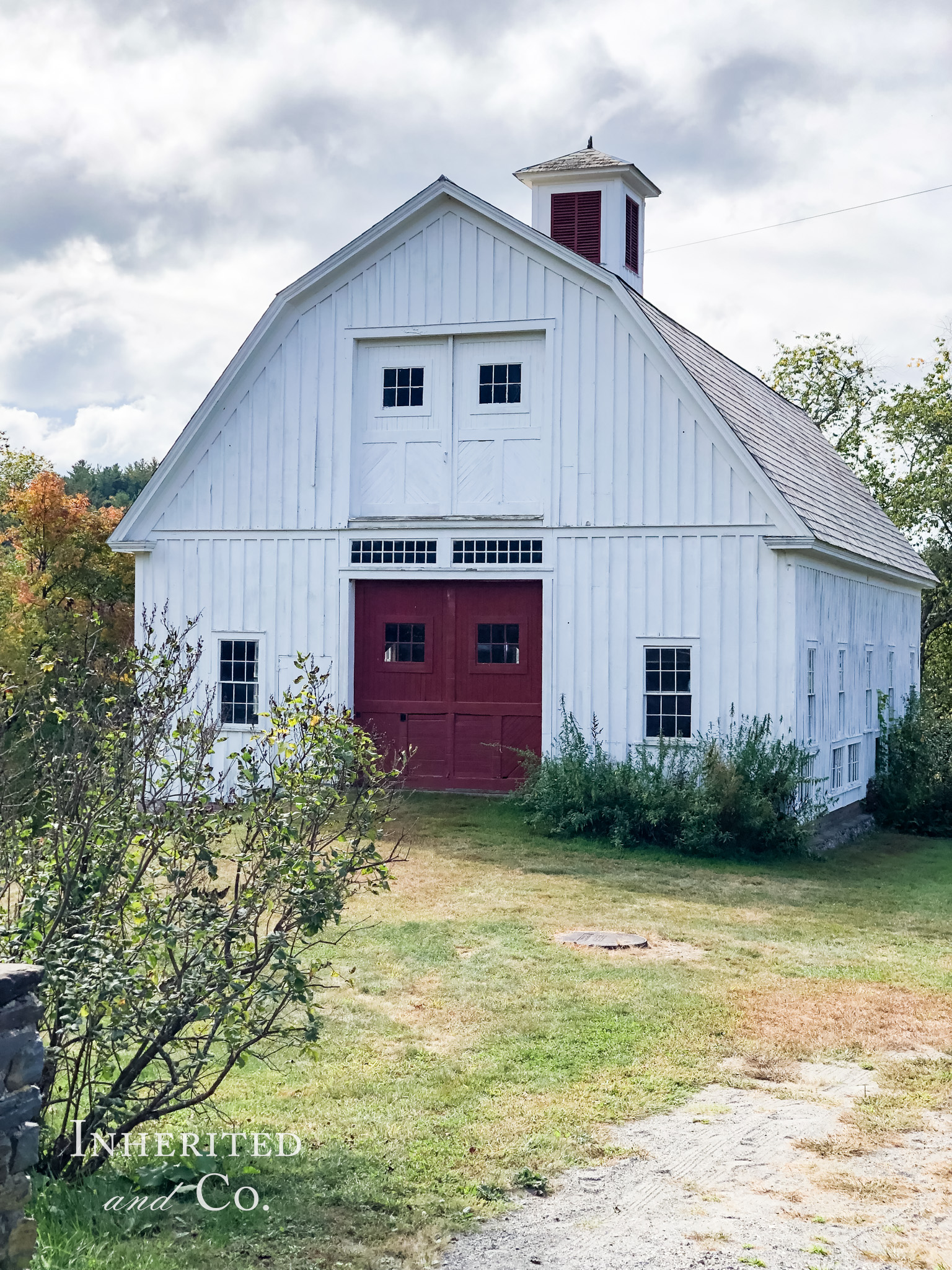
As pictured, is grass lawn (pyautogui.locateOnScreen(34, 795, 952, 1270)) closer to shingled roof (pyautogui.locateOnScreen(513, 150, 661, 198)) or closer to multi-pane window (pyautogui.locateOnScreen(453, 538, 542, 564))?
multi-pane window (pyautogui.locateOnScreen(453, 538, 542, 564))

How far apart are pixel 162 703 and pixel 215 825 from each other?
1.98 ft

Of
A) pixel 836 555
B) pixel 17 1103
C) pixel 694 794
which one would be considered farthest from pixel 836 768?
pixel 17 1103

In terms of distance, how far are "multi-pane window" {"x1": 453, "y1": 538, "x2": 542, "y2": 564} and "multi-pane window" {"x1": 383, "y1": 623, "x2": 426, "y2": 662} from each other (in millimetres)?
1047

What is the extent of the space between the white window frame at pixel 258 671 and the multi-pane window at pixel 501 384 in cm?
418

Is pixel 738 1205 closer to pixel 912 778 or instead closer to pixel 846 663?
pixel 846 663

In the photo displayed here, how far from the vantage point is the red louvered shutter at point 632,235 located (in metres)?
19.7

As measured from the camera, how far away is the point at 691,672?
15.3 metres

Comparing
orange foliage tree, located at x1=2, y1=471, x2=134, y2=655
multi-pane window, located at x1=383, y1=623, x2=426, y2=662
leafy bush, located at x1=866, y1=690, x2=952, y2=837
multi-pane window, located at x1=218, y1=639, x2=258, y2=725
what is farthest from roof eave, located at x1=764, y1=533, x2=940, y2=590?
orange foliage tree, located at x1=2, y1=471, x2=134, y2=655

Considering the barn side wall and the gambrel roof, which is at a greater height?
the gambrel roof

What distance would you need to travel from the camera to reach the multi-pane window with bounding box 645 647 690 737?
50.5 feet

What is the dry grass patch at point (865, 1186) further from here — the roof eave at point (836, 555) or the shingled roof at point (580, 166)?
the shingled roof at point (580, 166)

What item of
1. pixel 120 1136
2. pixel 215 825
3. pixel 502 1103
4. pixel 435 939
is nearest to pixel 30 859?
pixel 215 825

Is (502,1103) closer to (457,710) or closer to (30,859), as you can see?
(30,859)

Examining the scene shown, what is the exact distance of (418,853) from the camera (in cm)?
1357
